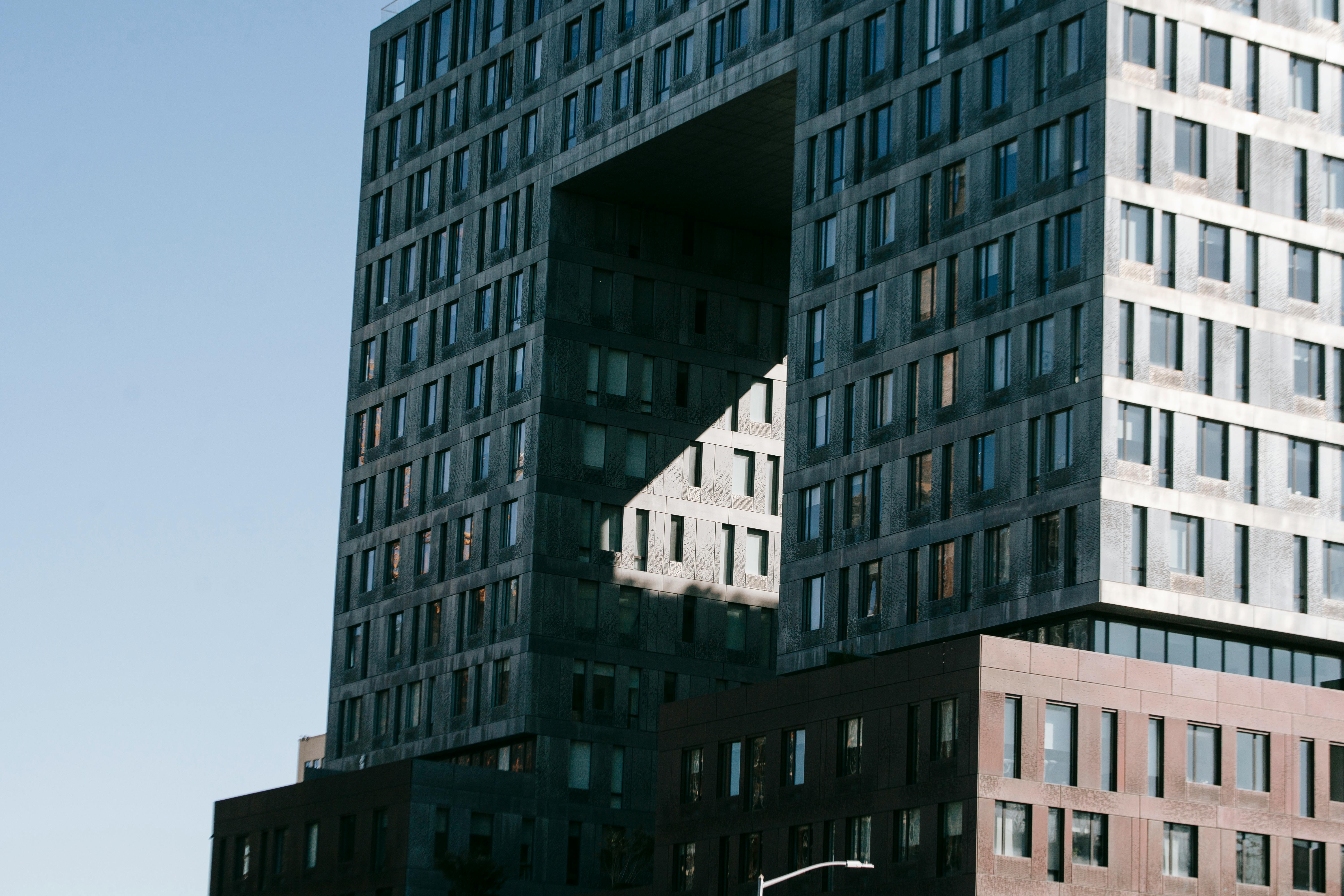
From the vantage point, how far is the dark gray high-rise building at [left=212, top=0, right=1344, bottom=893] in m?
82.6

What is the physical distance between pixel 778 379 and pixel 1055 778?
42.9 m

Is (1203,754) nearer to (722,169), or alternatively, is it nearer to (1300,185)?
(1300,185)

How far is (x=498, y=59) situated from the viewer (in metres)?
116

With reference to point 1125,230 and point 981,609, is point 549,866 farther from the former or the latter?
point 1125,230

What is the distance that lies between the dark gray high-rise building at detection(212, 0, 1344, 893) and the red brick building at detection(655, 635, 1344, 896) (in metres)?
2.39

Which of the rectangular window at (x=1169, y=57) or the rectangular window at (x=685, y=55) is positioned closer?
the rectangular window at (x=1169, y=57)

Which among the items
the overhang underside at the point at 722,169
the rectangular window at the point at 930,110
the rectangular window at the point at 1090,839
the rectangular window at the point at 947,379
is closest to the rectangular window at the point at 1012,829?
the rectangular window at the point at 1090,839

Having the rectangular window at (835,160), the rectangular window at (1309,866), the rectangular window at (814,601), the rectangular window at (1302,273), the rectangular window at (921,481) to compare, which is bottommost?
the rectangular window at (1309,866)

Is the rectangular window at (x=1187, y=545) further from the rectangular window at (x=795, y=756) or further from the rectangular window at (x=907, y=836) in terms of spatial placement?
the rectangular window at (x=795, y=756)

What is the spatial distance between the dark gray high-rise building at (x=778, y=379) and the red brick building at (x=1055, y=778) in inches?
93.9

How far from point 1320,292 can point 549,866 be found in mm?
43251

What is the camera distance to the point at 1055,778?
77.1 metres

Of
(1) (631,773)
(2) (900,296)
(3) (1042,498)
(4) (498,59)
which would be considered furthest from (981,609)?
(4) (498,59)

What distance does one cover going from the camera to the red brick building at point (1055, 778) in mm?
76125
